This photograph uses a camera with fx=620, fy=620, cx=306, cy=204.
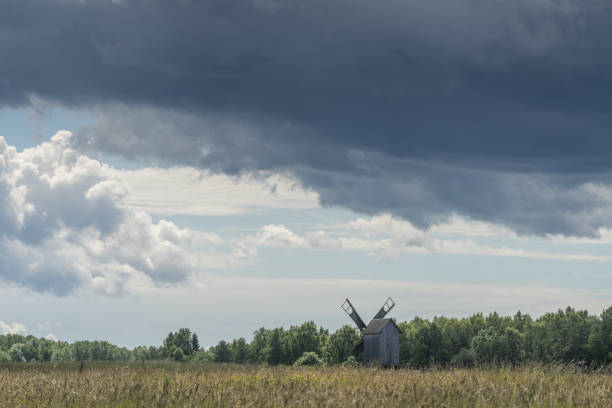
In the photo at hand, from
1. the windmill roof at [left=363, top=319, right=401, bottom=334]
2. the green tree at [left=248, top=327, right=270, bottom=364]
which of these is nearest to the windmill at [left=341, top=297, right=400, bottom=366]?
the windmill roof at [left=363, top=319, right=401, bottom=334]

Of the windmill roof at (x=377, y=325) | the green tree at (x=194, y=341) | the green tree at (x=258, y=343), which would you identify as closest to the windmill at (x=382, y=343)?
the windmill roof at (x=377, y=325)

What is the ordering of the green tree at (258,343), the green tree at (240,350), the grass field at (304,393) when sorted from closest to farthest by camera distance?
1. the grass field at (304,393)
2. the green tree at (258,343)
3. the green tree at (240,350)

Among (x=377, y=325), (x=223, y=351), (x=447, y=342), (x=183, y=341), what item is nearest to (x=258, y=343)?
(x=223, y=351)

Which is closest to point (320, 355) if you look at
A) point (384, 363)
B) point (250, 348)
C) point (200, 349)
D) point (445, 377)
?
point (250, 348)

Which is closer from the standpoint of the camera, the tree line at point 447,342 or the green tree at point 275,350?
the tree line at point 447,342

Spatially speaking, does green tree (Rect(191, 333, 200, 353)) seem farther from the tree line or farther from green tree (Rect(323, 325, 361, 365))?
green tree (Rect(323, 325, 361, 365))

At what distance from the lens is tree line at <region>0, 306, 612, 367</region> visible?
94188 mm

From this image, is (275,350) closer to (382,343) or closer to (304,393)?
(382,343)

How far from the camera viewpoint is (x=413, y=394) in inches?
442

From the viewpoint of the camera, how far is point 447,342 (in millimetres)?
117062

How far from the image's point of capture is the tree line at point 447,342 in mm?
94188

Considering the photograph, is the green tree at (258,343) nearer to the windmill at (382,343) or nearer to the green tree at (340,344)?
the green tree at (340,344)

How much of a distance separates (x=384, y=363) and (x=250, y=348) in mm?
77889

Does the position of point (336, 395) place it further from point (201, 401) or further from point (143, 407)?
point (143, 407)
